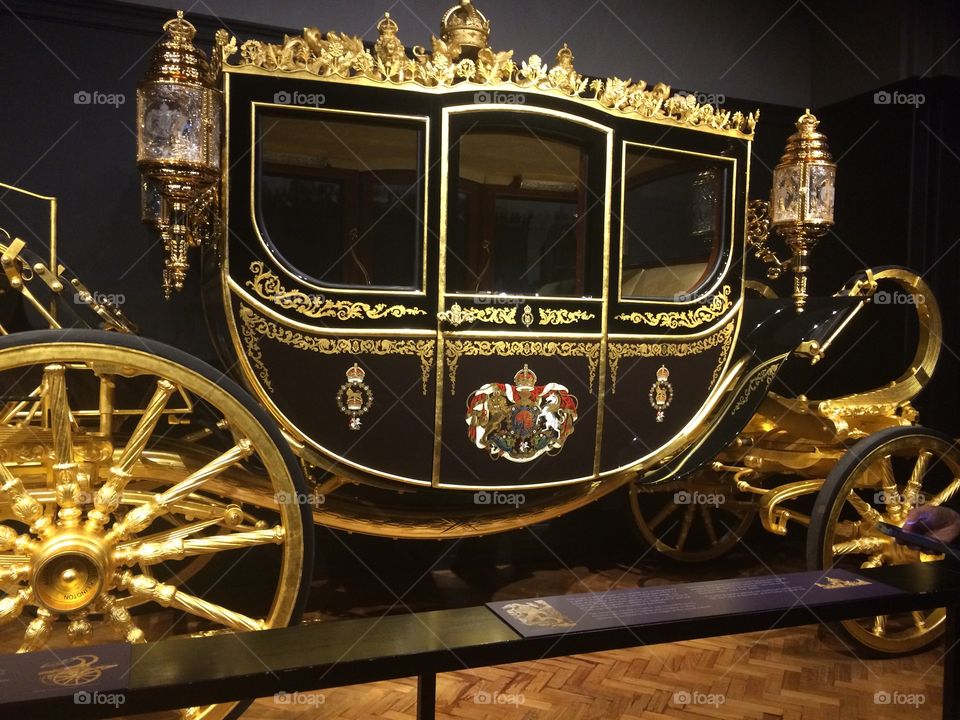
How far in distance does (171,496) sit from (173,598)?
0.73 feet

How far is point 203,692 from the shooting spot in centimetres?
110

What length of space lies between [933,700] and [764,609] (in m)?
1.28

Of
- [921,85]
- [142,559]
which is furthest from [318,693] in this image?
[921,85]

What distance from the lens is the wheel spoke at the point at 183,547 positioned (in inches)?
68.1

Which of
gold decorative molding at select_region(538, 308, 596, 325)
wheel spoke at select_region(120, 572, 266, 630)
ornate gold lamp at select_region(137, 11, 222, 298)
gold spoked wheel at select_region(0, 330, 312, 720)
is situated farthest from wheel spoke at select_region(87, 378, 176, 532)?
gold decorative molding at select_region(538, 308, 596, 325)

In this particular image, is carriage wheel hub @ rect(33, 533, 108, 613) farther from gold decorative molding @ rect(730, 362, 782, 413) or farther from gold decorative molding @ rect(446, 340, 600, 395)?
gold decorative molding @ rect(730, 362, 782, 413)

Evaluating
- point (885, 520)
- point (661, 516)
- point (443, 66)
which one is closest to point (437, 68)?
point (443, 66)

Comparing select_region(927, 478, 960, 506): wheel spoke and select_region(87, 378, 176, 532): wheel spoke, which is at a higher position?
select_region(87, 378, 176, 532): wheel spoke

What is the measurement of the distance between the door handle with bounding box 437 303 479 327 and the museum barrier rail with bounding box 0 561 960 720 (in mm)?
899

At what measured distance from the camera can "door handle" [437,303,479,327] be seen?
84.8 inches

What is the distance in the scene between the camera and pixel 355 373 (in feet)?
6.89

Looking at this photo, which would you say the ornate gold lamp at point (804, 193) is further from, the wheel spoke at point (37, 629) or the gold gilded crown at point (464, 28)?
the wheel spoke at point (37, 629)

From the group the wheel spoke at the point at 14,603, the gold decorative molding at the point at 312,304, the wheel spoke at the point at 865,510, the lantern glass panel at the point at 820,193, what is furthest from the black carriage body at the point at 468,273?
the wheel spoke at the point at 14,603

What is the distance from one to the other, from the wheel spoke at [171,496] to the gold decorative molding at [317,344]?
0.28 m
